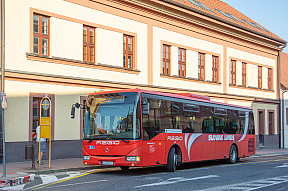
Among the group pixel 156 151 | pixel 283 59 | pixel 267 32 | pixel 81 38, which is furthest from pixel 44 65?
pixel 283 59

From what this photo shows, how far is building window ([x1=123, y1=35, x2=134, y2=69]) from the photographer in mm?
25500

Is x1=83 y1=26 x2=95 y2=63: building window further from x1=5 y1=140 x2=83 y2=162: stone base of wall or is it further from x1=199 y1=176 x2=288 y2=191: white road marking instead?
x1=199 y1=176 x2=288 y2=191: white road marking

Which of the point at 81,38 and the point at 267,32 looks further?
the point at 267,32

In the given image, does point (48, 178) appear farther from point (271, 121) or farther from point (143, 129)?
point (271, 121)

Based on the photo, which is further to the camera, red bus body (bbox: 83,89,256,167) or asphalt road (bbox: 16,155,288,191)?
red bus body (bbox: 83,89,256,167)

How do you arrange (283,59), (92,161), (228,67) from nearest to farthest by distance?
(92,161), (228,67), (283,59)

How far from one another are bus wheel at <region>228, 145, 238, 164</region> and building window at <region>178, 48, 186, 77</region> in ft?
30.2

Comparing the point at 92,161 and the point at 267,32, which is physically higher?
the point at 267,32

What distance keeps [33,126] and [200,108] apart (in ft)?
25.5

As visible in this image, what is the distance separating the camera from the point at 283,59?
163 feet

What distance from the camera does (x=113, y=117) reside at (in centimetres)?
1480

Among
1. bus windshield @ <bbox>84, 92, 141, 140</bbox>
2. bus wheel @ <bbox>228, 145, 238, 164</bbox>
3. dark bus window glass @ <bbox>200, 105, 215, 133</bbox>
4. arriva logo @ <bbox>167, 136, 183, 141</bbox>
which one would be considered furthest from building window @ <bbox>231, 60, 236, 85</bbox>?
bus windshield @ <bbox>84, 92, 141, 140</bbox>

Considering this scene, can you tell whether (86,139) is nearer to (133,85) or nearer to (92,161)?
(92,161)

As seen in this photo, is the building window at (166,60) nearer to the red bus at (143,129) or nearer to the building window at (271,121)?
the red bus at (143,129)
